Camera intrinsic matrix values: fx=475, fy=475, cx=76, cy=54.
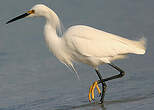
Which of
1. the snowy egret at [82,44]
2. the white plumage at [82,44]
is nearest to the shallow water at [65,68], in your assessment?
the snowy egret at [82,44]

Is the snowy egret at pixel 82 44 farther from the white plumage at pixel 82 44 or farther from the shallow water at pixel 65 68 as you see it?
the shallow water at pixel 65 68

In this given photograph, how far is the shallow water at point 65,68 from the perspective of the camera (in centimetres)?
852

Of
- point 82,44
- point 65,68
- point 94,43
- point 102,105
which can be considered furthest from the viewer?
point 65,68

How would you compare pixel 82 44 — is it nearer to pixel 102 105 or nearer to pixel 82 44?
pixel 82 44

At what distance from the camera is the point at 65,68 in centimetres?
1060

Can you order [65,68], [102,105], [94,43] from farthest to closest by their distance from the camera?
[65,68] < [94,43] < [102,105]

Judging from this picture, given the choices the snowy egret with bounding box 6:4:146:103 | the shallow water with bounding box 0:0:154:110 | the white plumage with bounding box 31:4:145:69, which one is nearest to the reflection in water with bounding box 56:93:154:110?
the shallow water with bounding box 0:0:154:110

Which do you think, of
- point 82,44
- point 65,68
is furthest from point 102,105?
point 65,68

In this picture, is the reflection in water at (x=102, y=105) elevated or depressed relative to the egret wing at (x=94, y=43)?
depressed

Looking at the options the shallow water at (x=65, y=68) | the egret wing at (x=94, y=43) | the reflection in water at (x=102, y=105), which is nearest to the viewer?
the reflection in water at (x=102, y=105)

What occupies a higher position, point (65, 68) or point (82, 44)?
point (82, 44)

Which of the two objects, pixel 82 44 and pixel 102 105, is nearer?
pixel 102 105

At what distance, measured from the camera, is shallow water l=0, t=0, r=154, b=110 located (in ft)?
28.0

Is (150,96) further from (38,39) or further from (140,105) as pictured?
(38,39)
